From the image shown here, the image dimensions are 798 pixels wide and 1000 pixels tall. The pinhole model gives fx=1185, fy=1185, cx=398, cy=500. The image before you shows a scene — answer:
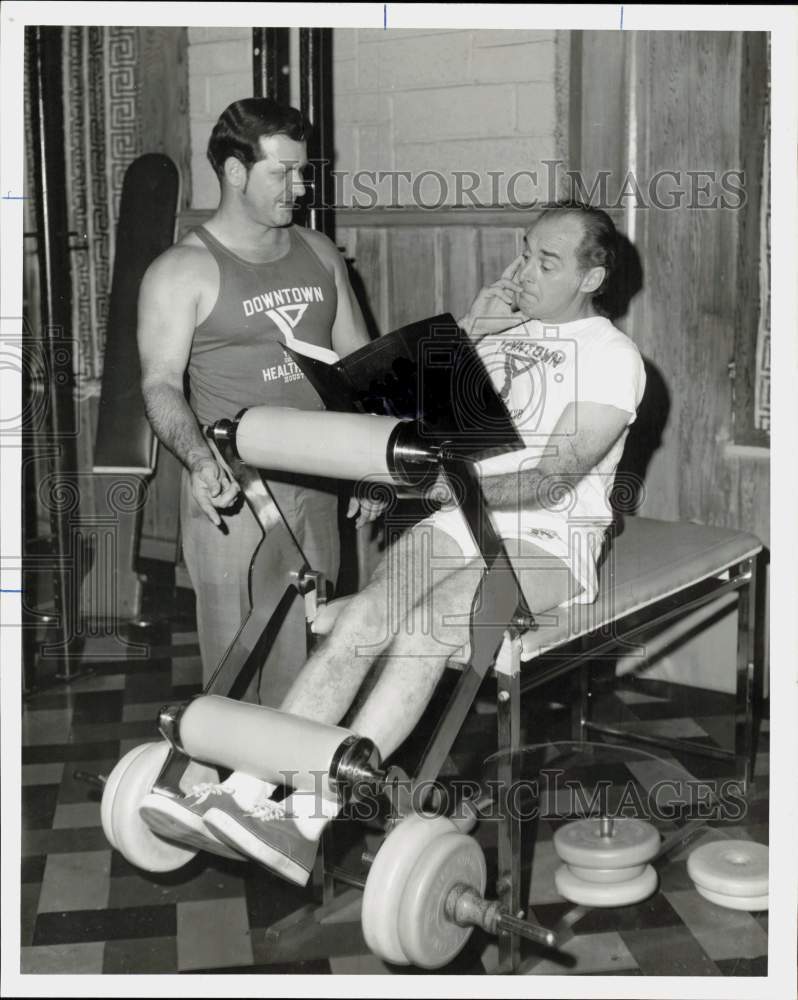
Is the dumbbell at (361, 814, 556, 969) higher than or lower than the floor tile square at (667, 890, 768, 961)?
higher

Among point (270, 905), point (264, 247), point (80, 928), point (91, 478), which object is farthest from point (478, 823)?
Result: point (91, 478)

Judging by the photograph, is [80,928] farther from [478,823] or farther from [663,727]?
[663,727]

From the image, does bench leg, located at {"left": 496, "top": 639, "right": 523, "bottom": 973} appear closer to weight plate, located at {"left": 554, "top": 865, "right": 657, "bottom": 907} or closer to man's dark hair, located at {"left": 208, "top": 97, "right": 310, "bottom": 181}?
weight plate, located at {"left": 554, "top": 865, "right": 657, "bottom": 907}

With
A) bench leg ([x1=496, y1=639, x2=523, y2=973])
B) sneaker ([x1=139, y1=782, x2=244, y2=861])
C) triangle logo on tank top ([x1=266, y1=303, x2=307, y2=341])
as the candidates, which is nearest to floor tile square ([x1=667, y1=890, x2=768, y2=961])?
bench leg ([x1=496, y1=639, x2=523, y2=973])

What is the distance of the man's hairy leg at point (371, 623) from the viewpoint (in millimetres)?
1849

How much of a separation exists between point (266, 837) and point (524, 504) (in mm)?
735

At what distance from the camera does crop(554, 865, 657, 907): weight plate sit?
2.02 meters

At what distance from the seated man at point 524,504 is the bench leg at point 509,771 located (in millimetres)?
121

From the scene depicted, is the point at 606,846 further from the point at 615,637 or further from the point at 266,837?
the point at 266,837

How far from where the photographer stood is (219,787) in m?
1.70

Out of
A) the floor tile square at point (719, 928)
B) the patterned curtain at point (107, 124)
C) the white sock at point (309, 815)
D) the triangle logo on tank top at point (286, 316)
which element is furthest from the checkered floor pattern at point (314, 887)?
the patterned curtain at point (107, 124)

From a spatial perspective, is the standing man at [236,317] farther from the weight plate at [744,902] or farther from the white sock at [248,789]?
the weight plate at [744,902]

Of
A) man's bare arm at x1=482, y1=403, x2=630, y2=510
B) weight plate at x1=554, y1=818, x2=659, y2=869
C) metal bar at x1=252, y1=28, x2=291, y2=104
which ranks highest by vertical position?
metal bar at x1=252, y1=28, x2=291, y2=104

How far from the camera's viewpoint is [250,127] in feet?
7.28
